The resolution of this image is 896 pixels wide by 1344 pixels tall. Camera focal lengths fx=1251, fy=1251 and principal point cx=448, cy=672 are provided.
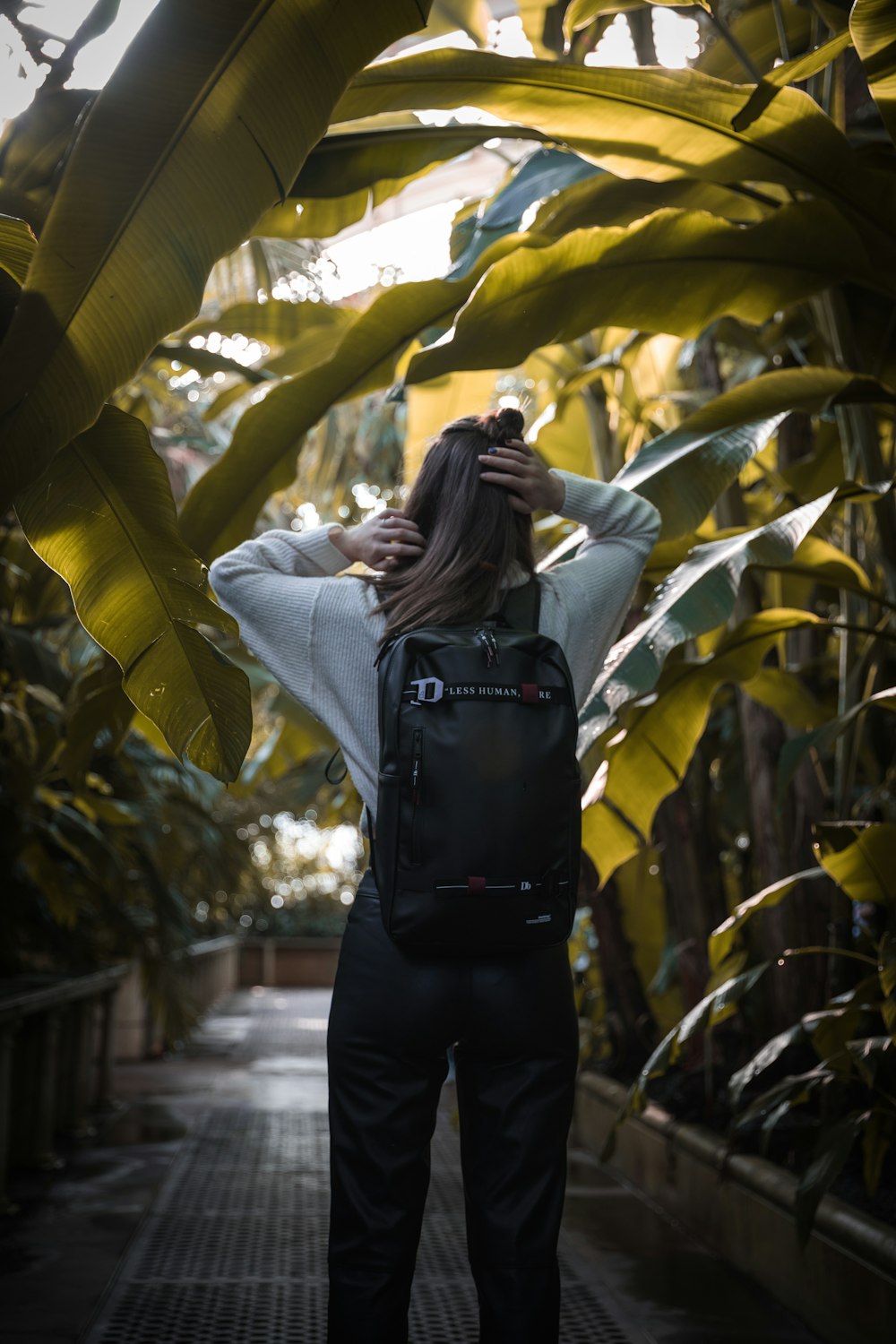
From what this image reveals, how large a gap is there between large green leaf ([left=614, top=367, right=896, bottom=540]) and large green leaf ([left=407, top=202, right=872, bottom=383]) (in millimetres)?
215

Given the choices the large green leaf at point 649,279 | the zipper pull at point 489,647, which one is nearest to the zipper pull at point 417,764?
the zipper pull at point 489,647

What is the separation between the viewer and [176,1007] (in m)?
5.98

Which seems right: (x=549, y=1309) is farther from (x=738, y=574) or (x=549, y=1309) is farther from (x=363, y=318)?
(x=363, y=318)

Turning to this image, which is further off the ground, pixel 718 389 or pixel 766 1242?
pixel 718 389

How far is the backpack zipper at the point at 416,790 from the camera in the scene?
1668mm

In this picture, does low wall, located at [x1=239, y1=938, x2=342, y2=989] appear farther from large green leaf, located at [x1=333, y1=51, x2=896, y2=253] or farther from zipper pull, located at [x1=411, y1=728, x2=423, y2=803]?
zipper pull, located at [x1=411, y1=728, x2=423, y2=803]

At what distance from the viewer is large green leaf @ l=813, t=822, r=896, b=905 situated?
2.63 meters

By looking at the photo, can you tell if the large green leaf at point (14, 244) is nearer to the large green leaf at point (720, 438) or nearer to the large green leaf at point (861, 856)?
the large green leaf at point (720, 438)

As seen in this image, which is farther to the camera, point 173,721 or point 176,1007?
point 176,1007

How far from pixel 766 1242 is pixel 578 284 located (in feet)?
7.56

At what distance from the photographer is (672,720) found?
295 centimetres

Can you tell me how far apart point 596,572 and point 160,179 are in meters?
0.88

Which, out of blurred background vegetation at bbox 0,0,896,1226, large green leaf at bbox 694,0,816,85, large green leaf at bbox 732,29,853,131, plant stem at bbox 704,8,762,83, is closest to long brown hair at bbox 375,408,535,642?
blurred background vegetation at bbox 0,0,896,1226

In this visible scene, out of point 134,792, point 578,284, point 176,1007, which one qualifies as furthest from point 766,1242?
point 176,1007
